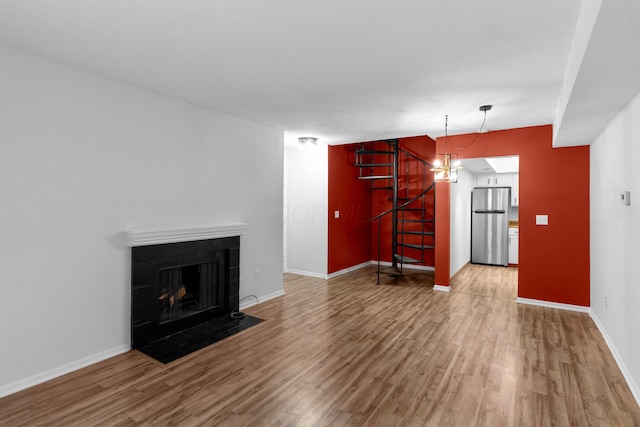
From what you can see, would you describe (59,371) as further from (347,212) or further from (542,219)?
(542,219)

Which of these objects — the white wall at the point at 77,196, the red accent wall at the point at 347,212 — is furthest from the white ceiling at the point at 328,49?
the red accent wall at the point at 347,212

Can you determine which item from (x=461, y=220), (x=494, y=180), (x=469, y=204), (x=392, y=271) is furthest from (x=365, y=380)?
(x=494, y=180)

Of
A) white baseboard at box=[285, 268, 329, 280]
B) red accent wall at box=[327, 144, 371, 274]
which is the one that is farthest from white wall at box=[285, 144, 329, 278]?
red accent wall at box=[327, 144, 371, 274]

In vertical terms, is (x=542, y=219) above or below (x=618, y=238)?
above

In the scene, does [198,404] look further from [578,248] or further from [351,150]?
[351,150]

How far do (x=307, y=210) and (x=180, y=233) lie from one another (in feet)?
10.1

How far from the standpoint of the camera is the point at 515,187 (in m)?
7.26

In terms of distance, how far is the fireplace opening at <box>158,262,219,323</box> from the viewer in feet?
11.5

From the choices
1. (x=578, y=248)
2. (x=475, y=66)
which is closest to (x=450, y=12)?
(x=475, y=66)

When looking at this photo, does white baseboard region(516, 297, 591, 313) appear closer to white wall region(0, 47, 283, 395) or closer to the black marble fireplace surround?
the black marble fireplace surround

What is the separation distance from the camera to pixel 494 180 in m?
7.55

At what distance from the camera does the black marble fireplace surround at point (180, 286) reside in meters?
3.17

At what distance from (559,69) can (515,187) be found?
5.19m

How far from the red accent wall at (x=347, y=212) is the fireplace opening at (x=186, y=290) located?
260cm
